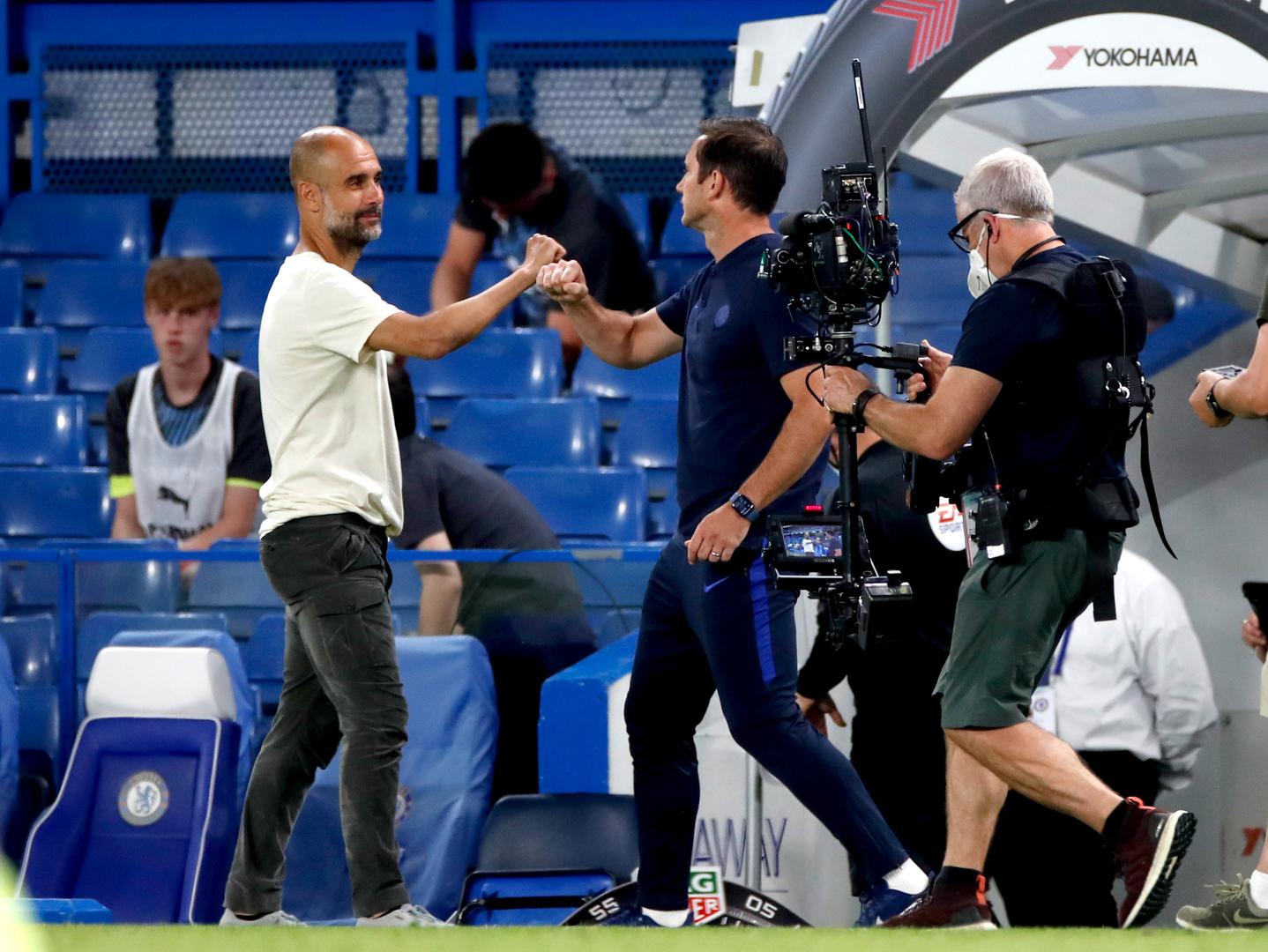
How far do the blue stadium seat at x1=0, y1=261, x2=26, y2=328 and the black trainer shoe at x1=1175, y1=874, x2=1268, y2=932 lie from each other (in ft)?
23.5

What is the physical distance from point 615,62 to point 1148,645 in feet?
17.3

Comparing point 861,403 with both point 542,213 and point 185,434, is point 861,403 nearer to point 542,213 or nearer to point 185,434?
point 185,434

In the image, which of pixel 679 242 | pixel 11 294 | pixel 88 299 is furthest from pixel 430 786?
pixel 11 294

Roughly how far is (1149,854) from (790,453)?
1.15 m

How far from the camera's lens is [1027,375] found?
4070 mm

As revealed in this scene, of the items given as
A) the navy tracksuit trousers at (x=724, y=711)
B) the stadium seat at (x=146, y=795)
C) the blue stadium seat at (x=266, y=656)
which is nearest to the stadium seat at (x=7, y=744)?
the stadium seat at (x=146, y=795)

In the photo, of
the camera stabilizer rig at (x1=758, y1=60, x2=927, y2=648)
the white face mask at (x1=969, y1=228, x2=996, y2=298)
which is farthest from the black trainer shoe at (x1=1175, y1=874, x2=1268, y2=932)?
the white face mask at (x1=969, y1=228, x2=996, y2=298)

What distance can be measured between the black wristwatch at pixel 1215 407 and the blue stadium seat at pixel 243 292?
19.4 ft

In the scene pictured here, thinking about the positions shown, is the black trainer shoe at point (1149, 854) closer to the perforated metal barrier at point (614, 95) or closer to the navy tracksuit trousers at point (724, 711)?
the navy tracksuit trousers at point (724, 711)

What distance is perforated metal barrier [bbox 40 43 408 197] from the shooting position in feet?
33.4

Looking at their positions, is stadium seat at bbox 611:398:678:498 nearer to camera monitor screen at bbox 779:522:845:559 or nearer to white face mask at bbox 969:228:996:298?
white face mask at bbox 969:228:996:298

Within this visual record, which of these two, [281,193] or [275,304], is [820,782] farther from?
[281,193]

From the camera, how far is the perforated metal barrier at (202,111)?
10.2 meters

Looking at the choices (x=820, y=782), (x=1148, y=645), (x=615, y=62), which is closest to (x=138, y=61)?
(x=615, y=62)
